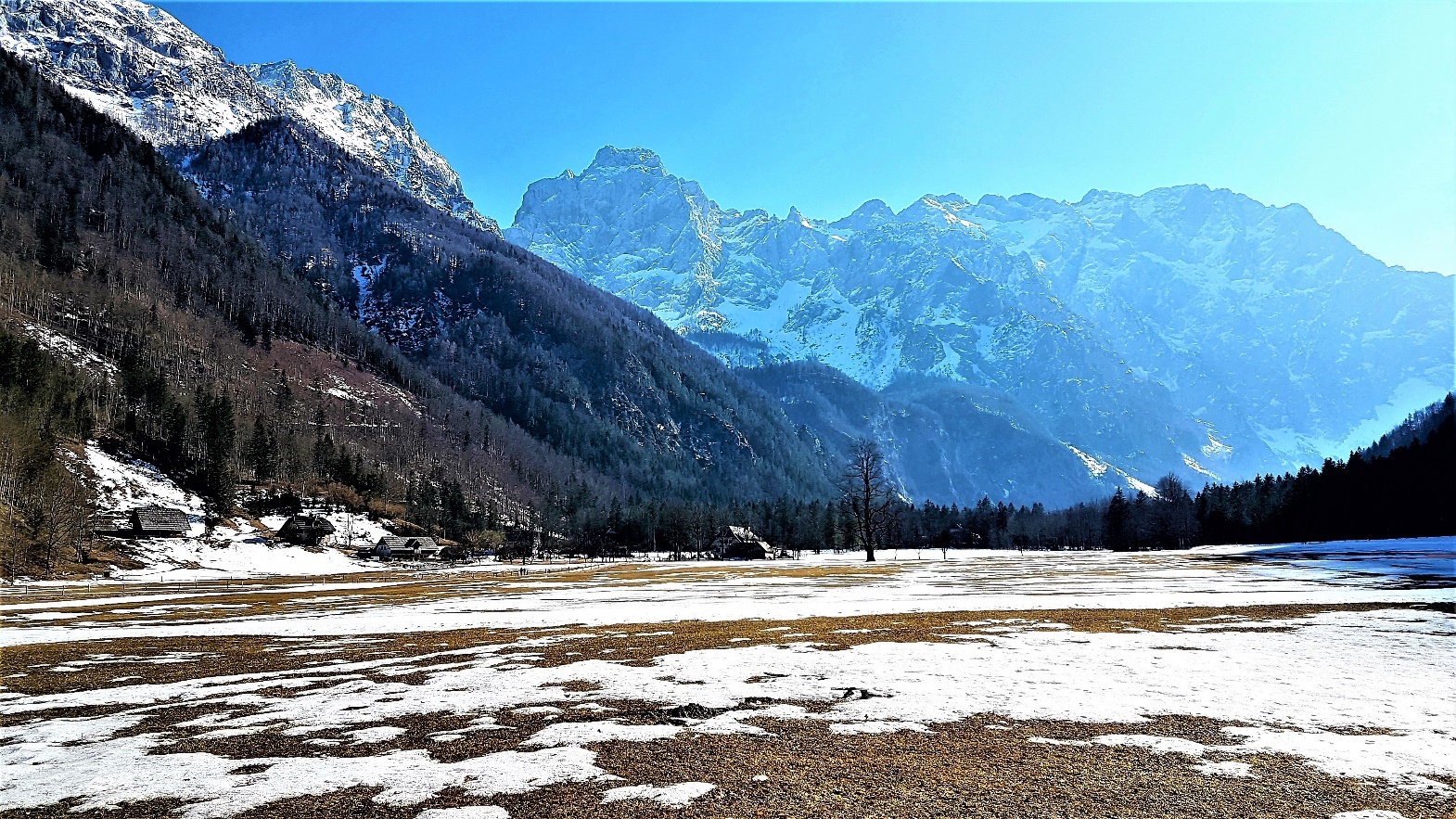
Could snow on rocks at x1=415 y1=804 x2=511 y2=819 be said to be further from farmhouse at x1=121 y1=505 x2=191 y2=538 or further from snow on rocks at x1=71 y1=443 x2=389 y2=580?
farmhouse at x1=121 y1=505 x2=191 y2=538

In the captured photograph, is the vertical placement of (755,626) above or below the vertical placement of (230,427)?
below

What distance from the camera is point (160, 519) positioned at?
3541 inches

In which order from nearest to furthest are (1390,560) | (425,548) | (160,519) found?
(1390,560) → (160,519) → (425,548)

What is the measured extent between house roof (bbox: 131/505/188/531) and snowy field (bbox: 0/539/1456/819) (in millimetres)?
85233

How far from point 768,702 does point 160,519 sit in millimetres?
108630

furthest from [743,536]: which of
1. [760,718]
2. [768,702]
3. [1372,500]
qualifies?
[760,718]

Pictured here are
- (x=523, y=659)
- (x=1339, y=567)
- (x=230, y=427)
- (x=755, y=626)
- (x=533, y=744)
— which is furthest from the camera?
(x=230, y=427)

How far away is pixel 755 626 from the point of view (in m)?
21.3

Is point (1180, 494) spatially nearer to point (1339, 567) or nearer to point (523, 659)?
point (1339, 567)

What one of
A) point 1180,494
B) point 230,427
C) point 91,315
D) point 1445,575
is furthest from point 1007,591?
point 91,315

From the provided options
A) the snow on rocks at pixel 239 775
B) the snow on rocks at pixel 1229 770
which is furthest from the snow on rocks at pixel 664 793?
the snow on rocks at pixel 1229 770

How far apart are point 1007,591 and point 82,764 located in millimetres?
32097

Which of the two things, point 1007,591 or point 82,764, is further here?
point 1007,591

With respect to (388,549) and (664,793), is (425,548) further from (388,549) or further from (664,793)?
(664,793)
